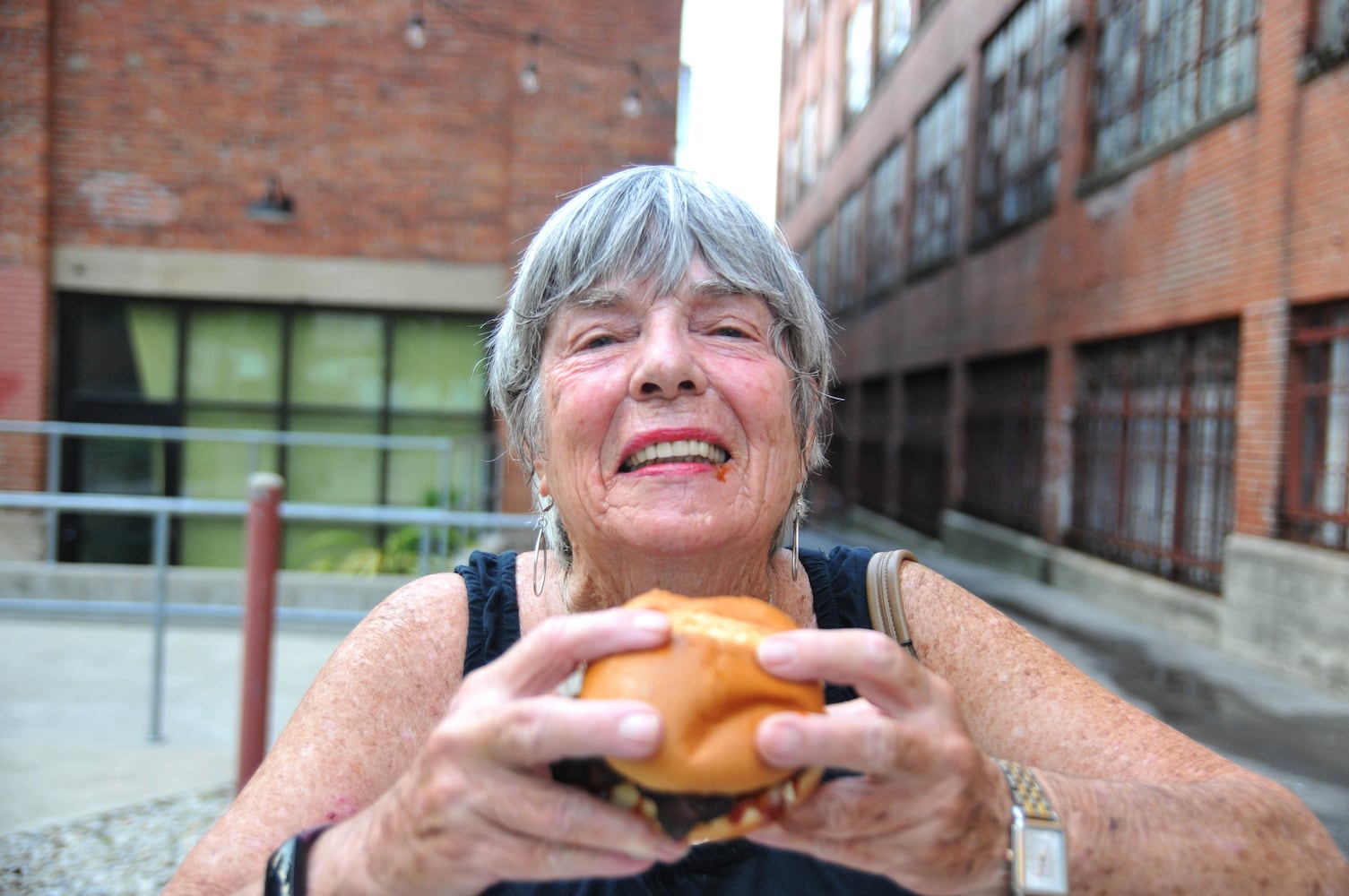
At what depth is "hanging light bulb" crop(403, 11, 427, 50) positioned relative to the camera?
8.93 meters

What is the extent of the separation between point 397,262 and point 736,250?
8.54 meters

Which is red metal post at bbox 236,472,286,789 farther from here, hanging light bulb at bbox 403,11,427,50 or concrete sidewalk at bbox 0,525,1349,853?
hanging light bulb at bbox 403,11,427,50

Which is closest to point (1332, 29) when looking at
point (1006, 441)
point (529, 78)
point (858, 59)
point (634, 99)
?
point (634, 99)

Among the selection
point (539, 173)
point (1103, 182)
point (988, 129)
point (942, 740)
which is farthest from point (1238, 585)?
point (988, 129)

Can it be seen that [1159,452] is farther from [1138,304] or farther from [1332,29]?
[1332,29]

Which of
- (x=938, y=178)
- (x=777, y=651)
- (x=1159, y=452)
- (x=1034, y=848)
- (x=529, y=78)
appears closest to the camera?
(x=777, y=651)

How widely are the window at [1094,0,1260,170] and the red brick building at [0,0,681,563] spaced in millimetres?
5010

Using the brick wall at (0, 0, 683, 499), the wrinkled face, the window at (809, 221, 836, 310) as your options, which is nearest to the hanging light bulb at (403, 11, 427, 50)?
the brick wall at (0, 0, 683, 499)

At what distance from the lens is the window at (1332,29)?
7352 mm

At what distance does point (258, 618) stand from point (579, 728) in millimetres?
3691

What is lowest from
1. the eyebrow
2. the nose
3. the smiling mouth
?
the smiling mouth

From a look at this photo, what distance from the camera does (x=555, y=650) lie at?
3.43ft

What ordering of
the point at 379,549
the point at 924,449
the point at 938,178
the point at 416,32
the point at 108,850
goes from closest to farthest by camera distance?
the point at 108,850 → the point at 416,32 → the point at 379,549 → the point at 938,178 → the point at 924,449

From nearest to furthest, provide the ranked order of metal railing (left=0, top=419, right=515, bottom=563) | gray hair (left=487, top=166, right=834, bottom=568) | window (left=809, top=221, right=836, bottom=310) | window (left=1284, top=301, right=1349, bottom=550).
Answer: gray hair (left=487, top=166, right=834, bottom=568) → window (left=1284, top=301, right=1349, bottom=550) → metal railing (left=0, top=419, right=515, bottom=563) → window (left=809, top=221, right=836, bottom=310)
